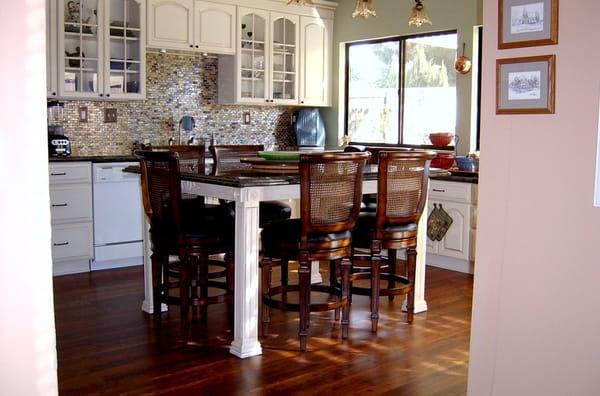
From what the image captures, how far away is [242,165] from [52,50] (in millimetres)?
1941

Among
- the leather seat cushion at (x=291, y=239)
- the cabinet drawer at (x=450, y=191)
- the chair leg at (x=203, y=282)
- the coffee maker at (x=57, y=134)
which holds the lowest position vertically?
the chair leg at (x=203, y=282)

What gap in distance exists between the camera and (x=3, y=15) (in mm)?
1954

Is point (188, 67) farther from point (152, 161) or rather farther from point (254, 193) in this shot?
point (254, 193)

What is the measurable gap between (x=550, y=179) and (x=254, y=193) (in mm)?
1565

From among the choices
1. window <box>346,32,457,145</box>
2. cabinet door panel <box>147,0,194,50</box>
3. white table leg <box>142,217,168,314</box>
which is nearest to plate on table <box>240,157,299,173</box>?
white table leg <box>142,217,168,314</box>

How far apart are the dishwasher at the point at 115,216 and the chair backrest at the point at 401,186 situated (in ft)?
7.61

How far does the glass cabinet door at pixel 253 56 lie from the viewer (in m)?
6.95

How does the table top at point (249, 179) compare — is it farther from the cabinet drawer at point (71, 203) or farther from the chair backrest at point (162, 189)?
the cabinet drawer at point (71, 203)

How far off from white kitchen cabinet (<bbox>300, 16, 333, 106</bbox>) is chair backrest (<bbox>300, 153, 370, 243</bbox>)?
378cm

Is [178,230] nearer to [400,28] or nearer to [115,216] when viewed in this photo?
[115,216]

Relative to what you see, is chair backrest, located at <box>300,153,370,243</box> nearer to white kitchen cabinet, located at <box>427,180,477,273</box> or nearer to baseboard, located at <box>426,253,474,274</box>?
white kitchen cabinet, located at <box>427,180,477,273</box>

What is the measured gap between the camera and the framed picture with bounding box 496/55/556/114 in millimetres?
2451

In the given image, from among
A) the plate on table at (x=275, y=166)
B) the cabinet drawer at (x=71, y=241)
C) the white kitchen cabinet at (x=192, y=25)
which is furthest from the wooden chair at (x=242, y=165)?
the white kitchen cabinet at (x=192, y=25)

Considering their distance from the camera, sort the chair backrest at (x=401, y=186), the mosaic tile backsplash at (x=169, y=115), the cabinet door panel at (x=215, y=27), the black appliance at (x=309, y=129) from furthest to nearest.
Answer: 1. the black appliance at (x=309, y=129)
2. the cabinet door panel at (x=215, y=27)
3. the mosaic tile backsplash at (x=169, y=115)
4. the chair backrest at (x=401, y=186)
